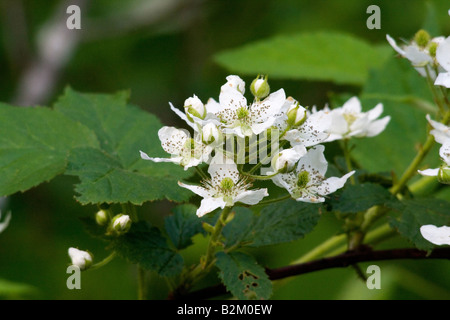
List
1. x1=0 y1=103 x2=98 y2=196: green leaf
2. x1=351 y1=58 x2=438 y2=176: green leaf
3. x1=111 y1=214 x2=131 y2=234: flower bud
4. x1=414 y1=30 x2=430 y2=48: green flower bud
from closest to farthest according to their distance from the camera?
1. x1=111 y1=214 x2=131 y2=234: flower bud
2. x1=0 y1=103 x2=98 y2=196: green leaf
3. x1=414 y1=30 x2=430 y2=48: green flower bud
4. x1=351 y1=58 x2=438 y2=176: green leaf

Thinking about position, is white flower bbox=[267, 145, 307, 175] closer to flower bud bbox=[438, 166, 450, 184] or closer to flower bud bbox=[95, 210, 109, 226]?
flower bud bbox=[438, 166, 450, 184]

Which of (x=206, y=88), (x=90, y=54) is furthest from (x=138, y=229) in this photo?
(x=90, y=54)

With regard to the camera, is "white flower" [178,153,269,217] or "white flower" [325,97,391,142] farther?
"white flower" [325,97,391,142]

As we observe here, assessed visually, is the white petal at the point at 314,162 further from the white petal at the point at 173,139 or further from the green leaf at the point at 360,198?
the white petal at the point at 173,139

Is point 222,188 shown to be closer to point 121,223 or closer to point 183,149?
point 183,149

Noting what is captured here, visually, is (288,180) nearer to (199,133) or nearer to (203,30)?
(199,133)

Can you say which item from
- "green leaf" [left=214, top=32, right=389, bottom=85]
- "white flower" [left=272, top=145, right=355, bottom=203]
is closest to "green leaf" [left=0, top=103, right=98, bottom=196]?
"white flower" [left=272, top=145, right=355, bottom=203]
